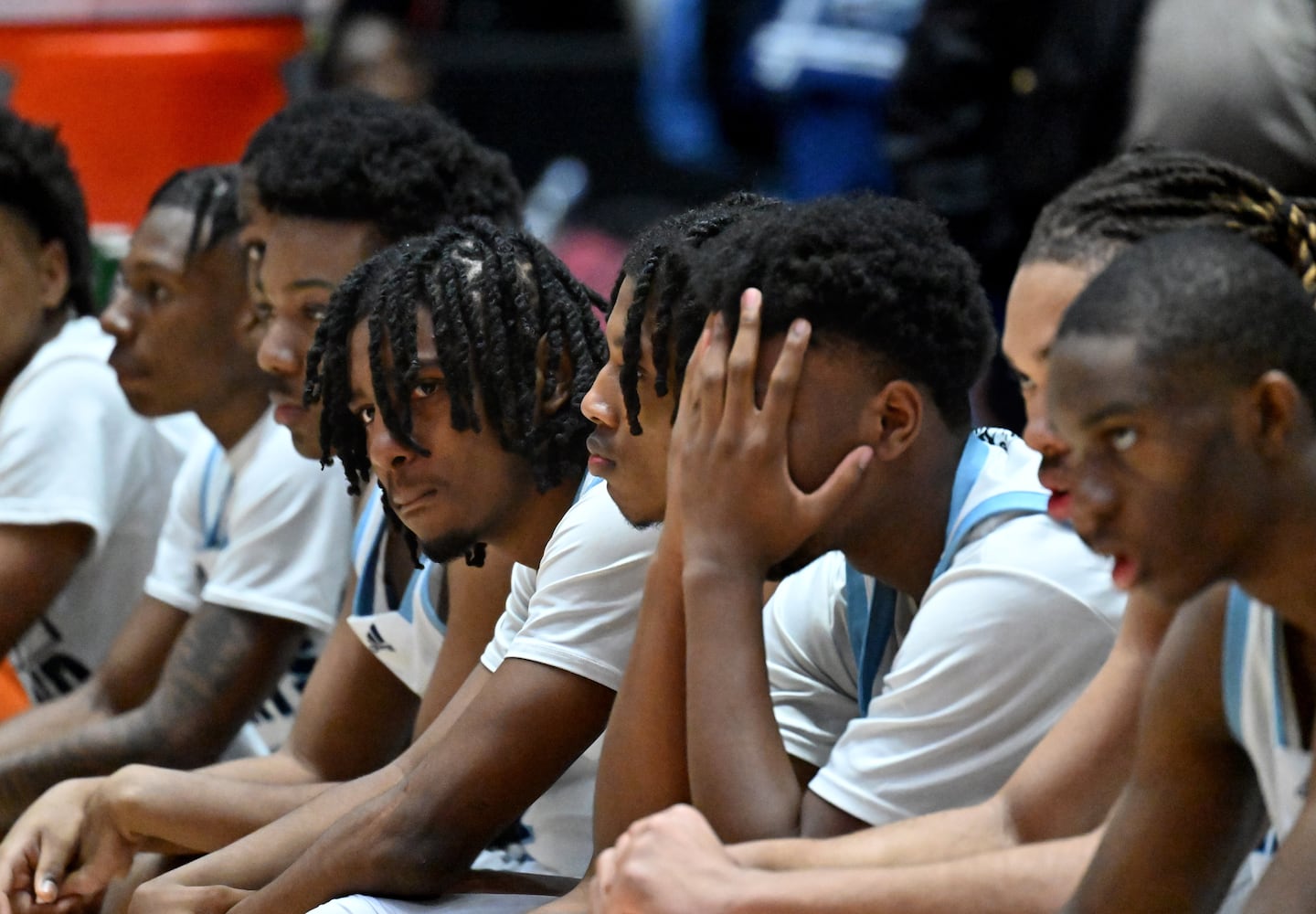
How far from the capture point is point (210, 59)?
581cm

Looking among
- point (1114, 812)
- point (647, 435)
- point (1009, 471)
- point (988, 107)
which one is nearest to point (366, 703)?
point (647, 435)

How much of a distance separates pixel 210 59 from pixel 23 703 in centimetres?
254

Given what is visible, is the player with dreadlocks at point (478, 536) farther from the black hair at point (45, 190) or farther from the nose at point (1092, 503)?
the black hair at point (45, 190)

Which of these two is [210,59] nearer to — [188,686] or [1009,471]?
[188,686]

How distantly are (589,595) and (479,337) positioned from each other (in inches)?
16.3

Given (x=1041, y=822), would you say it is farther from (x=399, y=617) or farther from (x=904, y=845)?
(x=399, y=617)

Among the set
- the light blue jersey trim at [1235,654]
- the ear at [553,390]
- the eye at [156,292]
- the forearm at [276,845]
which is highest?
the light blue jersey trim at [1235,654]

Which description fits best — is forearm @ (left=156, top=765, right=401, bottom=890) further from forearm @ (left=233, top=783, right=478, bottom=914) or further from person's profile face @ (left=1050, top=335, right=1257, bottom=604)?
person's profile face @ (left=1050, top=335, right=1257, bottom=604)

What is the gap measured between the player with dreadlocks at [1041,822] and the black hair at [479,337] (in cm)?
71

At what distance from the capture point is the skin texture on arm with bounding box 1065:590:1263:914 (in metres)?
1.65

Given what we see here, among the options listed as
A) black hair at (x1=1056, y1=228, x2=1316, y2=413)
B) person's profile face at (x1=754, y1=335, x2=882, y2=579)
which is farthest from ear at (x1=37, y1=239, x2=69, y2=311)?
black hair at (x1=1056, y1=228, x2=1316, y2=413)

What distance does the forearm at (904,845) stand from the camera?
186 centimetres

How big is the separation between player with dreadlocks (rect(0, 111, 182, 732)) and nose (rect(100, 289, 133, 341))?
0.19 m

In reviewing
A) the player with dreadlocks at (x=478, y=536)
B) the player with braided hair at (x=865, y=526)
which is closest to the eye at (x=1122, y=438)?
the player with braided hair at (x=865, y=526)
